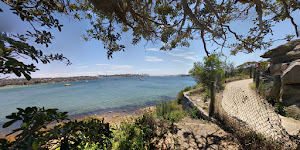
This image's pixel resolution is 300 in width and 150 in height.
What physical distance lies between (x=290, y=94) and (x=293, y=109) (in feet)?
2.84

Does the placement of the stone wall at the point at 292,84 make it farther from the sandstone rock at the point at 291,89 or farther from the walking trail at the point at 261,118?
the walking trail at the point at 261,118

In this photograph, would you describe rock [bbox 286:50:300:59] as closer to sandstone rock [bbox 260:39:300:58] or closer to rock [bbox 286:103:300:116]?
sandstone rock [bbox 260:39:300:58]

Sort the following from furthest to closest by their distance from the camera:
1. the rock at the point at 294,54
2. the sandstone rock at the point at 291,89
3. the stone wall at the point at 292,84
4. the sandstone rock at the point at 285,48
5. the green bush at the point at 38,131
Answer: the sandstone rock at the point at 285,48, the rock at the point at 294,54, the sandstone rock at the point at 291,89, the stone wall at the point at 292,84, the green bush at the point at 38,131

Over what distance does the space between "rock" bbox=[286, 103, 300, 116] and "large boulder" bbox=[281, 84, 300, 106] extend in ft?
0.87

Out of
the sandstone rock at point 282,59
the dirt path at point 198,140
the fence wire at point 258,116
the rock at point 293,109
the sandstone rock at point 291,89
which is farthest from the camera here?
the sandstone rock at point 282,59

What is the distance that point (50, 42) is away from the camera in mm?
2348

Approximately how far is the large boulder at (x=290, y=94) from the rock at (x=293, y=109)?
0.87ft

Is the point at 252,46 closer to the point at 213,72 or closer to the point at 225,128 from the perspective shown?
the point at 213,72

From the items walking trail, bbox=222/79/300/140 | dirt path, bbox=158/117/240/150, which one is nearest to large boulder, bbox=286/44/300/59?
walking trail, bbox=222/79/300/140

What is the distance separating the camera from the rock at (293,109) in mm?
4386

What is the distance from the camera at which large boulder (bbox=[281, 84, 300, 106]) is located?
4776 mm

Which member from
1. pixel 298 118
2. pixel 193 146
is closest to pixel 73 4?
pixel 193 146

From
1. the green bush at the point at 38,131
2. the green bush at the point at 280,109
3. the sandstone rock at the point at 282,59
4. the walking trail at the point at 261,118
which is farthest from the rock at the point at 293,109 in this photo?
the green bush at the point at 38,131

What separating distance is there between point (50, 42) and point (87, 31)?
1.78 meters
